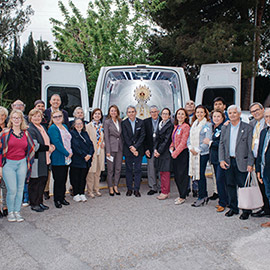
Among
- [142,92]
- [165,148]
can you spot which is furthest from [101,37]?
[165,148]

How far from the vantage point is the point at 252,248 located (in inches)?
153

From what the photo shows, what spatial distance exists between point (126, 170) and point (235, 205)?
2.11 metres

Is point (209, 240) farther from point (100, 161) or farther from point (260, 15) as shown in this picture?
point (260, 15)

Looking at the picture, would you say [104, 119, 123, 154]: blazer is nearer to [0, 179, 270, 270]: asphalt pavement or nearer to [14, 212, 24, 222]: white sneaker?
[0, 179, 270, 270]: asphalt pavement

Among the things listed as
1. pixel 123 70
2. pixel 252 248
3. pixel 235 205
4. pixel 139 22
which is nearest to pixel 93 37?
pixel 139 22

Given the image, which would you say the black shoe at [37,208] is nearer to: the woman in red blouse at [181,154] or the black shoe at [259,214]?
the woman in red blouse at [181,154]

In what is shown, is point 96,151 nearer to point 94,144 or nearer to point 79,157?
point 94,144

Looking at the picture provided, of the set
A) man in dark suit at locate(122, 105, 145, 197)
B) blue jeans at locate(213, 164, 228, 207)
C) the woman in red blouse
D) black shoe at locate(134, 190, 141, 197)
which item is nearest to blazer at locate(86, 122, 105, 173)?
man in dark suit at locate(122, 105, 145, 197)

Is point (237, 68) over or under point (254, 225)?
over

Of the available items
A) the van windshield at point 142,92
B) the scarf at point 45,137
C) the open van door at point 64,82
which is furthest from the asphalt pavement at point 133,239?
the van windshield at point 142,92

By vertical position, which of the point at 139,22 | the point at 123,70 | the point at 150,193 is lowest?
the point at 150,193

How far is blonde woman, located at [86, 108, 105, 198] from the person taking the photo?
6.17m

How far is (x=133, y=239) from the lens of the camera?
13.5ft

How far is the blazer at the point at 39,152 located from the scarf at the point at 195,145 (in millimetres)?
2347
